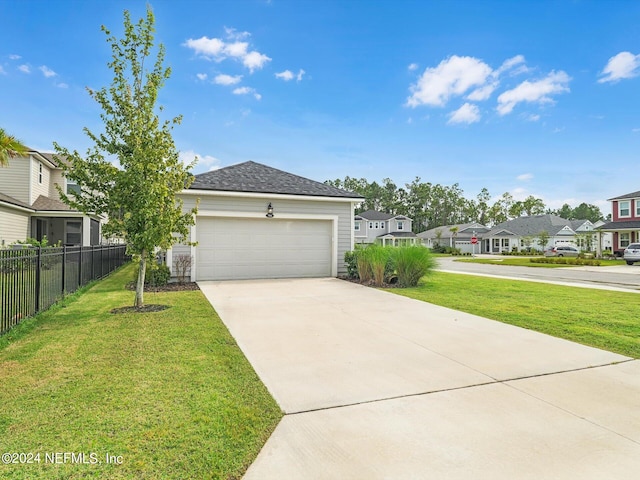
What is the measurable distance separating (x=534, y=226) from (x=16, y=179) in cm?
4927

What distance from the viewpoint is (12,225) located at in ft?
53.1

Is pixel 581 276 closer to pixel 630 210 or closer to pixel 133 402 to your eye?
pixel 133 402

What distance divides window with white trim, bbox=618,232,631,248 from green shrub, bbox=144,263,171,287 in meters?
38.4

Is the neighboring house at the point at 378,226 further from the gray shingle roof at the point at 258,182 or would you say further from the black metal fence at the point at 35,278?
the black metal fence at the point at 35,278

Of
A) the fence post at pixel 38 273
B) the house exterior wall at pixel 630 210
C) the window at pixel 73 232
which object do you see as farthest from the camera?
the house exterior wall at pixel 630 210

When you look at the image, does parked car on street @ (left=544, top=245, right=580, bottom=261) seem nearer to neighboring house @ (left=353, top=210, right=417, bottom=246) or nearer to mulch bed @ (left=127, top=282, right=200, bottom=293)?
neighboring house @ (left=353, top=210, right=417, bottom=246)

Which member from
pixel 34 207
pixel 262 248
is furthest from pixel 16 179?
pixel 262 248

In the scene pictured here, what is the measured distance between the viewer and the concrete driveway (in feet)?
7.64

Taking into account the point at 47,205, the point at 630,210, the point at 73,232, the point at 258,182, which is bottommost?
the point at 73,232

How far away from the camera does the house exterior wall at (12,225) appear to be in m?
15.2

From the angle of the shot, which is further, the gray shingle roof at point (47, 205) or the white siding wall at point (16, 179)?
the gray shingle roof at point (47, 205)

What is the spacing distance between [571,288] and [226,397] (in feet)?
39.7

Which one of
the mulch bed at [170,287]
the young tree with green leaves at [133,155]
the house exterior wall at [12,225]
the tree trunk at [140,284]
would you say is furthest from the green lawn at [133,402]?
the house exterior wall at [12,225]

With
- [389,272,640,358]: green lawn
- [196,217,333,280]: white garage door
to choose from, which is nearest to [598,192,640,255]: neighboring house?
[389,272,640,358]: green lawn
